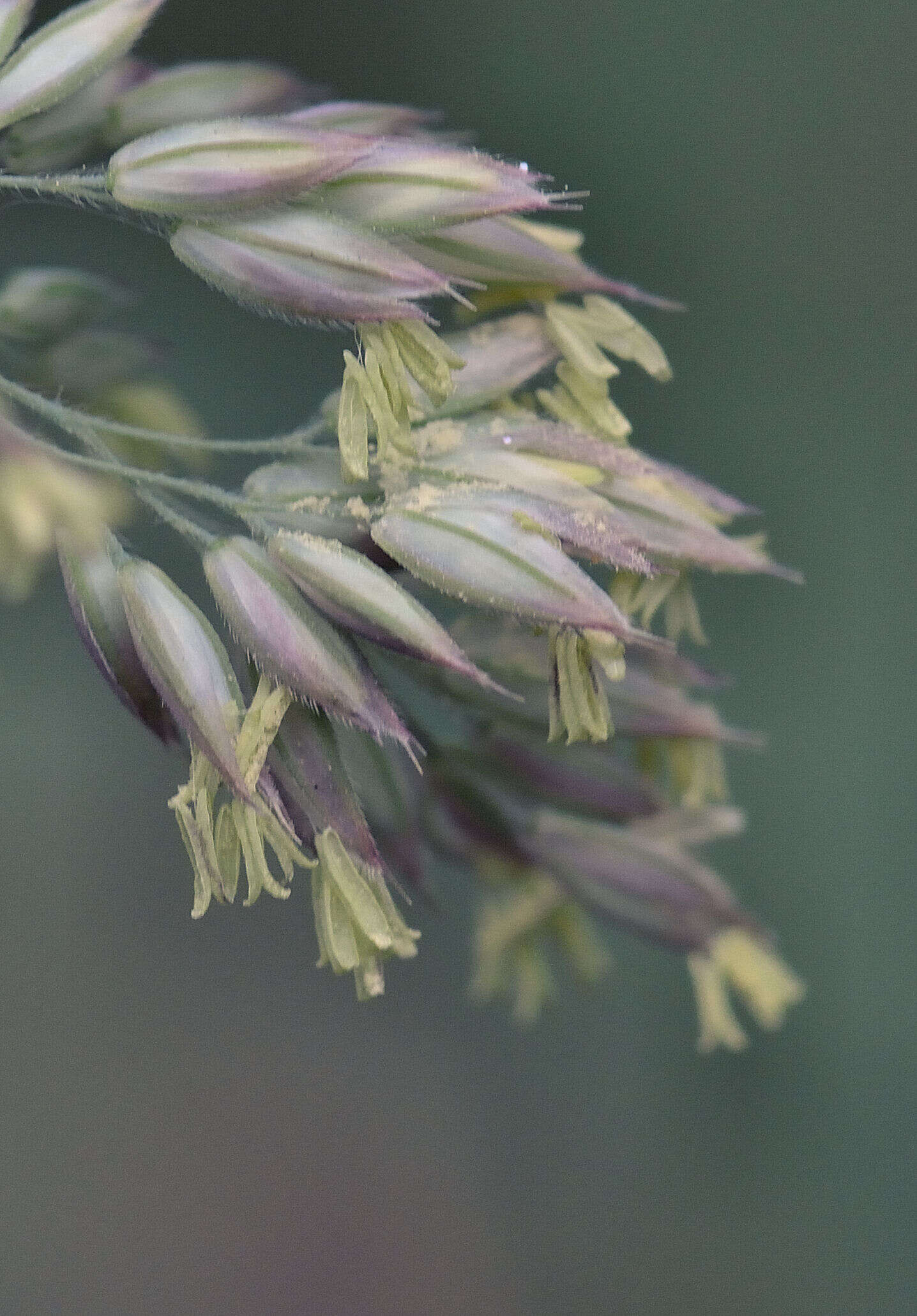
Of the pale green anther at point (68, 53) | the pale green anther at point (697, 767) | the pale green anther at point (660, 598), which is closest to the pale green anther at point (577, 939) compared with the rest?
the pale green anther at point (697, 767)

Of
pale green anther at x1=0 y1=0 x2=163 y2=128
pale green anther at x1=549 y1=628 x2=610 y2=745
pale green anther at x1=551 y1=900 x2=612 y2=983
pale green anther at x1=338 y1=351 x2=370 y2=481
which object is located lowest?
pale green anther at x1=551 y1=900 x2=612 y2=983

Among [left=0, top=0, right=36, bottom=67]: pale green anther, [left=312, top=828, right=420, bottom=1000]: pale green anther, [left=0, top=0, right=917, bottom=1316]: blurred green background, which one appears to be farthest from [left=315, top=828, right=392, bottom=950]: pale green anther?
[left=0, top=0, right=917, bottom=1316]: blurred green background

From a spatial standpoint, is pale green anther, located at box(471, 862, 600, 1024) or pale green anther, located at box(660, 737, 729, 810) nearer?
pale green anther, located at box(660, 737, 729, 810)

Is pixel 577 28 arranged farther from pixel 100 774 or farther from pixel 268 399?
pixel 100 774

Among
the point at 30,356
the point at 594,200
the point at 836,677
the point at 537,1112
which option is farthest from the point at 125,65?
the point at 537,1112

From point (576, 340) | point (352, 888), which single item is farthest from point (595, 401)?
point (352, 888)

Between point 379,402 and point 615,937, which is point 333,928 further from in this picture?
point 615,937

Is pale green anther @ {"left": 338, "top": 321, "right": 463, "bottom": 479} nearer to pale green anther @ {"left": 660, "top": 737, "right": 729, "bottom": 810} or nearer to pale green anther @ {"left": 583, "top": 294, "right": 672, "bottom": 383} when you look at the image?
pale green anther @ {"left": 583, "top": 294, "right": 672, "bottom": 383}
